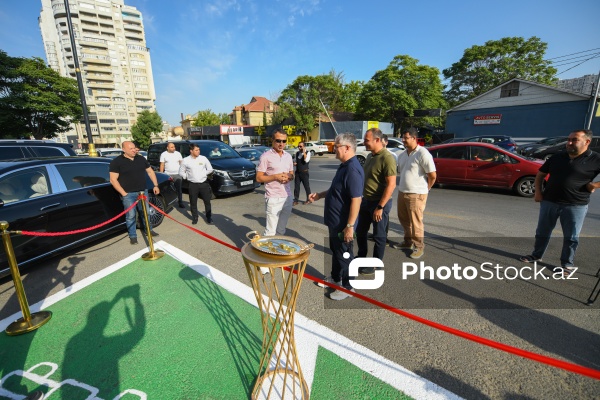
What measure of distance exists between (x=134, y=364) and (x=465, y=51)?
48.9 meters

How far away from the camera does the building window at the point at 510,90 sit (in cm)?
2450

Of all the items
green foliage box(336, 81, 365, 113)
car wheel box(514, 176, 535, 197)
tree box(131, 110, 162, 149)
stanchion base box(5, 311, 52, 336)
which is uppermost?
green foliage box(336, 81, 365, 113)

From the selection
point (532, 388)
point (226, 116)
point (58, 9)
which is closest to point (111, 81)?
point (58, 9)

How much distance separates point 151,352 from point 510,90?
3282 cm

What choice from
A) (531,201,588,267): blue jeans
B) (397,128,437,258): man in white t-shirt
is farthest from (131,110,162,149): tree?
(531,201,588,267): blue jeans

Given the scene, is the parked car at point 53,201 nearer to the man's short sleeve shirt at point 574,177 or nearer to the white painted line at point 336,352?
the white painted line at point 336,352

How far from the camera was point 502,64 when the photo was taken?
35594 millimetres

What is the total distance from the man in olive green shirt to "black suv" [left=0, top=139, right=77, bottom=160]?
24.1ft

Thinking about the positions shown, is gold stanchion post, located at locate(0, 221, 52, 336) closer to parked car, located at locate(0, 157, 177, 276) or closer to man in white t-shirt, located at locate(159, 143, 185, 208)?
parked car, located at locate(0, 157, 177, 276)

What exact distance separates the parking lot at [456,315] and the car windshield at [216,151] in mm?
3441

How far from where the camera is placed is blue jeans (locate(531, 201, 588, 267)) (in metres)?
3.14

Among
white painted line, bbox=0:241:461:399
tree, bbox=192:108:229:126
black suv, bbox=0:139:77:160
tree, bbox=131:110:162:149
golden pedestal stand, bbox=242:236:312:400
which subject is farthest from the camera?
tree, bbox=192:108:229:126

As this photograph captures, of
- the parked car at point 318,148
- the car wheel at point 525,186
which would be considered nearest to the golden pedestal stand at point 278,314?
the car wheel at point 525,186

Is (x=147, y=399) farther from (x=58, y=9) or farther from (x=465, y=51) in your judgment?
(x=58, y=9)
